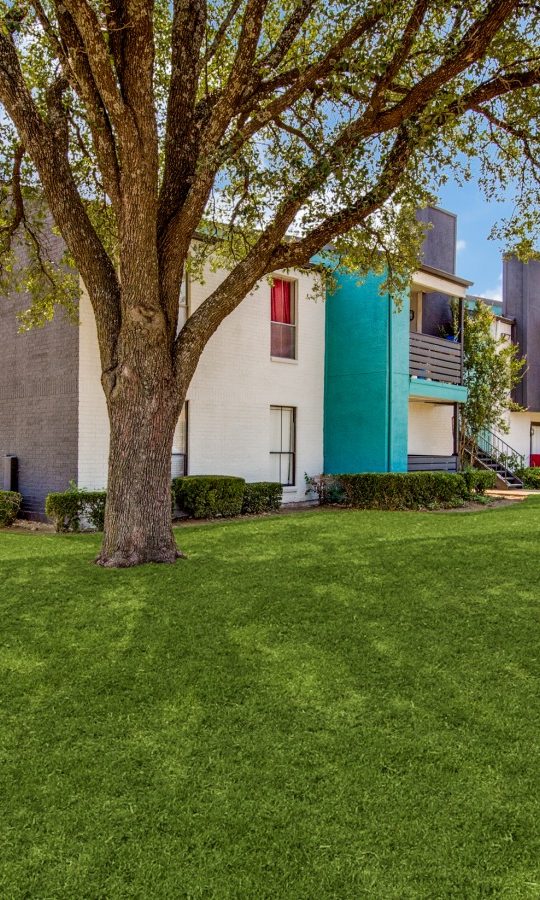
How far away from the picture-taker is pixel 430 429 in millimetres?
19844

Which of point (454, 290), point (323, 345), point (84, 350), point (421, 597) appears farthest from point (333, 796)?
point (454, 290)

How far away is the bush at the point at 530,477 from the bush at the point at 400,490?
704cm

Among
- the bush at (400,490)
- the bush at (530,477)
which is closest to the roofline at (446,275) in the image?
the bush at (400,490)

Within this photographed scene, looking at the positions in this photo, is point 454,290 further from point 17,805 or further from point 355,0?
point 17,805

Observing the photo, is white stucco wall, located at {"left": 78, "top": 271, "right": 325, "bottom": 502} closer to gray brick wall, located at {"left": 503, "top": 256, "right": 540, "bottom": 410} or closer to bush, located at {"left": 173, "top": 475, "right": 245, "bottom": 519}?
bush, located at {"left": 173, "top": 475, "right": 245, "bottom": 519}

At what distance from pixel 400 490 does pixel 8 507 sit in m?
7.90

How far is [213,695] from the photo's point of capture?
3.70 metres

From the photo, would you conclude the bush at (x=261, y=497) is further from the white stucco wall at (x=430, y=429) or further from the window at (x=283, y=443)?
the white stucco wall at (x=430, y=429)

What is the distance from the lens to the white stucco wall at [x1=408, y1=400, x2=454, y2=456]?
19.3 metres

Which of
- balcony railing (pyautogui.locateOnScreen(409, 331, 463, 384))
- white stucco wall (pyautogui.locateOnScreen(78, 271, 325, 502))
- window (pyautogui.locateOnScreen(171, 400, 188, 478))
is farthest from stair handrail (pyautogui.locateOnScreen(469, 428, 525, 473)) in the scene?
window (pyautogui.locateOnScreen(171, 400, 188, 478))

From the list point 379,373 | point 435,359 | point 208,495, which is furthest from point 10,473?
point 435,359

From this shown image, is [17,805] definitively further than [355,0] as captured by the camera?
No

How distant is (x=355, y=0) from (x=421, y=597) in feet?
20.4

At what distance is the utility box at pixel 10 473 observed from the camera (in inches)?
503
